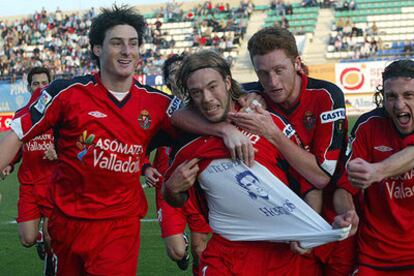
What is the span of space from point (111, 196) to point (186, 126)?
1.14 metres

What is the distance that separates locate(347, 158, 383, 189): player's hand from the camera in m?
3.78

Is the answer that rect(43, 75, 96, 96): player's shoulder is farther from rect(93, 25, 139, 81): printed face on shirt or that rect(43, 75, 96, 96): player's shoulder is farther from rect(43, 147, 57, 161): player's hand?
rect(43, 147, 57, 161): player's hand

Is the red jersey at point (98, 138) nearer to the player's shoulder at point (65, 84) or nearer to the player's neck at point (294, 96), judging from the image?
the player's shoulder at point (65, 84)

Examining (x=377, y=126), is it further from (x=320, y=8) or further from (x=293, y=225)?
(x=320, y=8)

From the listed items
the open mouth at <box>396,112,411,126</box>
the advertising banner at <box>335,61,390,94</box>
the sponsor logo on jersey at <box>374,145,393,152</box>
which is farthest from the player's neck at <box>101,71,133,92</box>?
the advertising banner at <box>335,61,390,94</box>

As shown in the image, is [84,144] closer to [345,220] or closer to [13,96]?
[345,220]

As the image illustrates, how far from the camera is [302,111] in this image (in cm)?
425

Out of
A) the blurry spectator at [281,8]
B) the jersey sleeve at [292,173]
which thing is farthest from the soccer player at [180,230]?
the blurry spectator at [281,8]

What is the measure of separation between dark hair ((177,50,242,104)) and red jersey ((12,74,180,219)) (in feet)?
3.35

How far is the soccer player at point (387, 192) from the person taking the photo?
4156 mm

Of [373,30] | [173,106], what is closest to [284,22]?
[373,30]

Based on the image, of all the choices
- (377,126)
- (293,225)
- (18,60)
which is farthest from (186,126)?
(18,60)

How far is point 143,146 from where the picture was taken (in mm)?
5176

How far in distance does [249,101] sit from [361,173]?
77 cm
